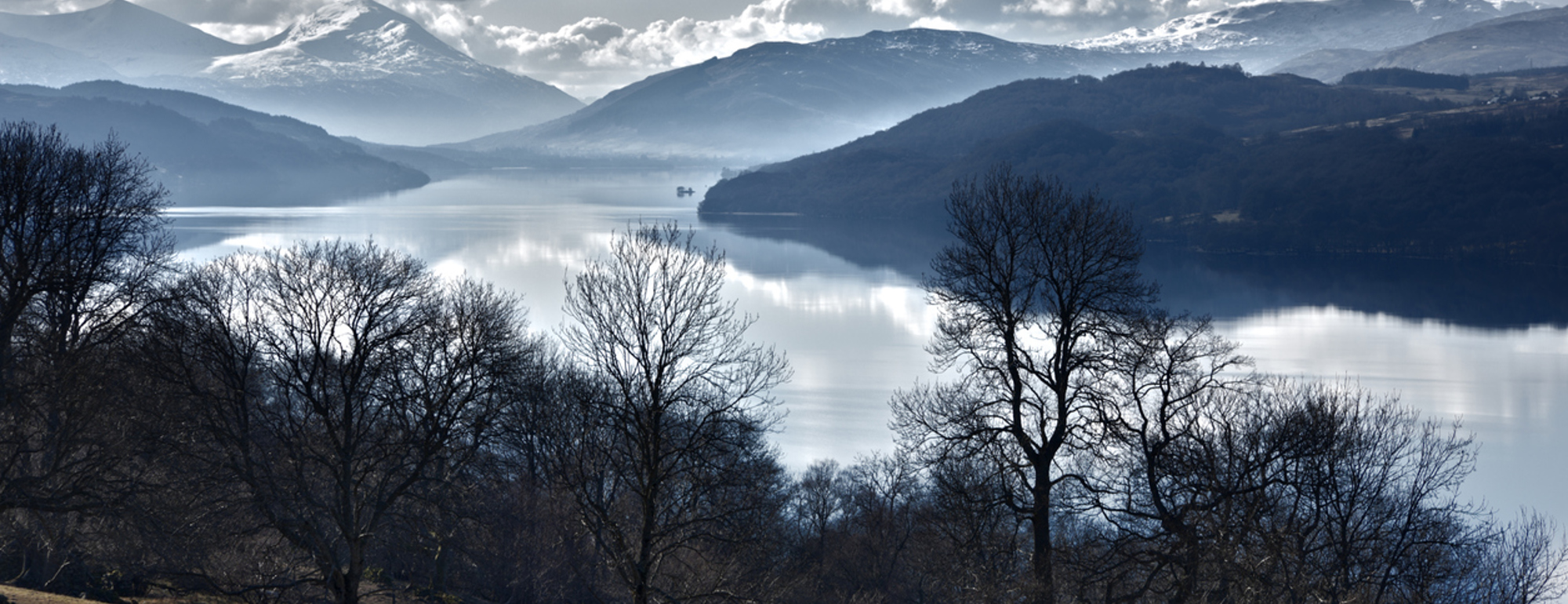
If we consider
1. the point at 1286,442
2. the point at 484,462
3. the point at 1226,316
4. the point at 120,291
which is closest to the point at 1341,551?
the point at 1286,442

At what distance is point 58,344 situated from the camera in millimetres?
13992

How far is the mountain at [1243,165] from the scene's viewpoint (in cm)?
10294

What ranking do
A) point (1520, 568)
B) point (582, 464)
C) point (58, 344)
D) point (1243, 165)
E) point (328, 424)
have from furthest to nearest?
1. point (1243, 165)
2. point (1520, 568)
3. point (58, 344)
4. point (328, 424)
5. point (582, 464)

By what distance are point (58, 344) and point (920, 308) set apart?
146ft

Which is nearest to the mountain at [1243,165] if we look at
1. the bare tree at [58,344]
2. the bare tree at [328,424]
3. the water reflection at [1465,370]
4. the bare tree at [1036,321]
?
the water reflection at [1465,370]

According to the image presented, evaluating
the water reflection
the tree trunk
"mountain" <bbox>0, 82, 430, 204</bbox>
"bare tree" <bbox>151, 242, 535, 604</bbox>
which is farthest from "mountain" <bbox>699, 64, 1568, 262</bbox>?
the tree trunk

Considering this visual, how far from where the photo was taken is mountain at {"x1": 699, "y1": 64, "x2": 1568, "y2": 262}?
10294 centimetres

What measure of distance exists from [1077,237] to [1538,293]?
2869 inches

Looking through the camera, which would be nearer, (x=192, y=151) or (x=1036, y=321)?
(x=1036, y=321)

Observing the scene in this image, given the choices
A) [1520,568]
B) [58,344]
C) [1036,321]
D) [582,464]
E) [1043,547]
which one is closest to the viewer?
[582,464]

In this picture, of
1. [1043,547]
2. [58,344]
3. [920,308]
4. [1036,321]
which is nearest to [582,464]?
[1043,547]

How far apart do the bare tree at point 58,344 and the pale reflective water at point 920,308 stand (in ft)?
53.8

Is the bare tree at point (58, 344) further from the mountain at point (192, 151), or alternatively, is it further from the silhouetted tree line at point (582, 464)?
the mountain at point (192, 151)

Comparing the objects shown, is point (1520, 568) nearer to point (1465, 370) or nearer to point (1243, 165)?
point (1465, 370)
